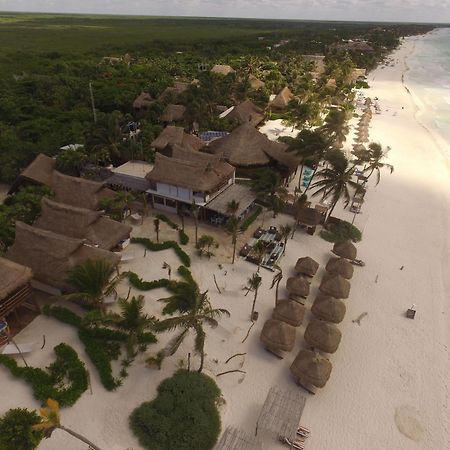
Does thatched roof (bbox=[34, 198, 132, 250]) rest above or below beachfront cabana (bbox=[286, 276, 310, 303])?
above

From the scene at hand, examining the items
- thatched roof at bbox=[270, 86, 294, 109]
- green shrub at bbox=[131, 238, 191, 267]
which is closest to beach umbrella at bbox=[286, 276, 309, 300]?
green shrub at bbox=[131, 238, 191, 267]

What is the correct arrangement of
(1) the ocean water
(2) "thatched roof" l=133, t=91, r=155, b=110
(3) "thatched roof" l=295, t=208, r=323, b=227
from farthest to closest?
(1) the ocean water, (2) "thatched roof" l=133, t=91, r=155, b=110, (3) "thatched roof" l=295, t=208, r=323, b=227

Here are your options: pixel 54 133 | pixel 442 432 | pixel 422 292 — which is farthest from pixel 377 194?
pixel 54 133

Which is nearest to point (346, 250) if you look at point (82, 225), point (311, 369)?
point (311, 369)

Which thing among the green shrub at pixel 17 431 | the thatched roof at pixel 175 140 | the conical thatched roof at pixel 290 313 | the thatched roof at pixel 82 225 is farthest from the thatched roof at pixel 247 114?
the green shrub at pixel 17 431

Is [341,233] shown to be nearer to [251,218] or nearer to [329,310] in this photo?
[251,218]

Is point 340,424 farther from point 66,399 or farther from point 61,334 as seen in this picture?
point 61,334

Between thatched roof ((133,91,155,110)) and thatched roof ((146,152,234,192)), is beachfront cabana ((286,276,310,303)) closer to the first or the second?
thatched roof ((146,152,234,192))
